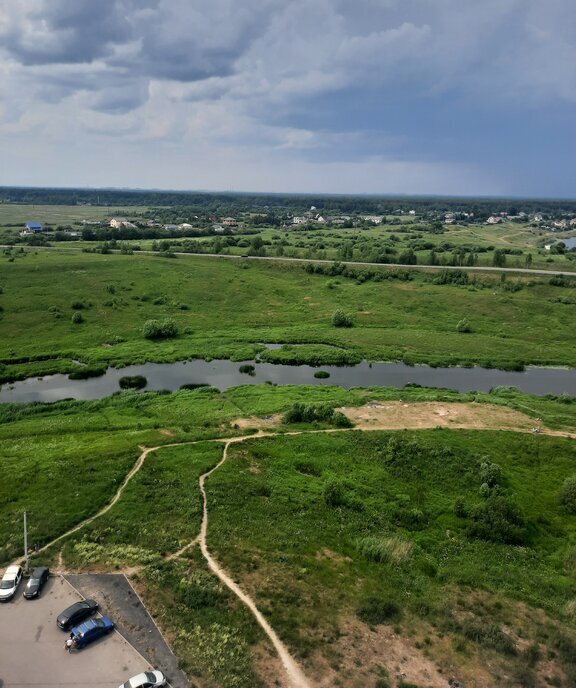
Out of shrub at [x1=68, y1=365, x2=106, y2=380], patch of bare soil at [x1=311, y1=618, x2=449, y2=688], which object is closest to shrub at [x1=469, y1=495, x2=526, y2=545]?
patch of bare soil at [x1=311, y1=618, x2=449, y2=688]

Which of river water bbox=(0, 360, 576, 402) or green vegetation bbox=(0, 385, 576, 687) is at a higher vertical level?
green vegetation bbox=(0, 385, 576, 687)

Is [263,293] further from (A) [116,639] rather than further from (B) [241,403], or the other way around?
(A) [116,639]

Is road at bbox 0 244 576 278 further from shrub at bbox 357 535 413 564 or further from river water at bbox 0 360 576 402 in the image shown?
shrub at bbox 357 535 413 564

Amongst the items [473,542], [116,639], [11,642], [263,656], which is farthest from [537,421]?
[11,642]

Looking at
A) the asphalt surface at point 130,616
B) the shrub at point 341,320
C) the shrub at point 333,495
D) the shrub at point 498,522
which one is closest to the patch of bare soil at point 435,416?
the shrub at point 333,495

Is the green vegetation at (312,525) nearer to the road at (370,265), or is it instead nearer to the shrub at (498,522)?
the shrub at (498,522)

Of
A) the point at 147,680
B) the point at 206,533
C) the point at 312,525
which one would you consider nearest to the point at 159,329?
the point at 206,533
